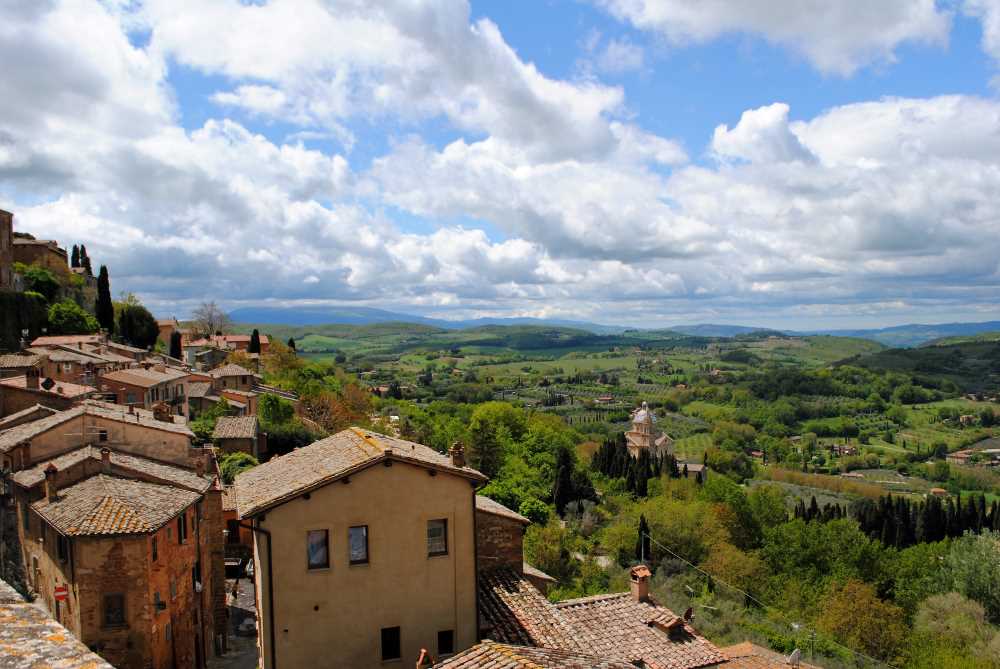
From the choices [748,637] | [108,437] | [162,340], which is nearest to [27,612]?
[108,437]

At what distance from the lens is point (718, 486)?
69.3 meters

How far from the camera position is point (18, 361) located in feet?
140

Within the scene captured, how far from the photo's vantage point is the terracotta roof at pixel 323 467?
15190mm

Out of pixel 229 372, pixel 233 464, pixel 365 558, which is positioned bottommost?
pixel 233 464

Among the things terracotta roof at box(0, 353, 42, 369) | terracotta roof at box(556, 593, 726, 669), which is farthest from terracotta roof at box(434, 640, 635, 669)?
terracotta roof at box(0, 353, 42, 369)

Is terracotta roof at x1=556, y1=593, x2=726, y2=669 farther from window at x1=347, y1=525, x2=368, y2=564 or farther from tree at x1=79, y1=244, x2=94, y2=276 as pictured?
tree at x1=79, y1=244, x2=94, y2=276

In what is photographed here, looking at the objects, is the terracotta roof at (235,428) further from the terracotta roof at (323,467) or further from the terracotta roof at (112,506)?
the terracotta roof at (323,467)

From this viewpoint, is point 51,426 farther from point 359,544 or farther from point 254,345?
point 254,345

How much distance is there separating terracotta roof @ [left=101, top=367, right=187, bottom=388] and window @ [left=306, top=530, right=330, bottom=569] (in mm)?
37979

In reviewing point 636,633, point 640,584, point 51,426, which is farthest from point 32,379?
point 636,633

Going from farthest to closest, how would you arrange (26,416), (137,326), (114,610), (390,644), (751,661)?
1. (137,326)
2. (26,416)
3. (751,661)
4. (114,610)
5. (390,644)

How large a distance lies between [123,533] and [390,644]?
9.87m

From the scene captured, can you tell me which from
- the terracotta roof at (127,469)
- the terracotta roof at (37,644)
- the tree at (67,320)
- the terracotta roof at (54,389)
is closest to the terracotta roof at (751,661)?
the terracotta roof at (127,469)

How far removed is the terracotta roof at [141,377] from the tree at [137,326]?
32.0 meters
